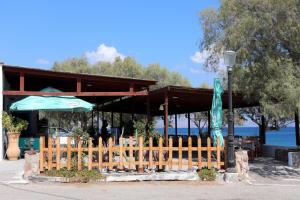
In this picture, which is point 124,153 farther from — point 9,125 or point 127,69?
point 127,69

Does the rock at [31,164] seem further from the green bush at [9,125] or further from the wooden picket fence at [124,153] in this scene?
the green bush at [9,125]

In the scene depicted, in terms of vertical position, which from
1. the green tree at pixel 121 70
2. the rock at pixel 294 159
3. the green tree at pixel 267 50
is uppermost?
the green tree at pixel 121 70

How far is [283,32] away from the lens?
51.9 feet

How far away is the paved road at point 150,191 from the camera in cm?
1165

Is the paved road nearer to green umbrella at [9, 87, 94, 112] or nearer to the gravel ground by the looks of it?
the gravel ground

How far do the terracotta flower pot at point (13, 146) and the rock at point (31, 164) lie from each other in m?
5.64

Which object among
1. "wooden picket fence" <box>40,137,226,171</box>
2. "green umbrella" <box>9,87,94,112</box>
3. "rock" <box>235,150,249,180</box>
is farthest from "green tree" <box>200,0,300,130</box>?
"green umbrella" <box>9,87,94,112</box>

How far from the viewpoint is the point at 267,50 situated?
16328 millimetres

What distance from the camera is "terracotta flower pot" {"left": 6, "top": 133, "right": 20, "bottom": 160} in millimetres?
19469

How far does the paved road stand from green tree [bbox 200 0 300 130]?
10.6 ft

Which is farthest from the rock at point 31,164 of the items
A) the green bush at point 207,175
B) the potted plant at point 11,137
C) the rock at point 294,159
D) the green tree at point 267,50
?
the rock at point 294,159

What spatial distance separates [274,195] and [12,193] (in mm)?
6249

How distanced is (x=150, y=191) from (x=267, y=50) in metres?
6.64

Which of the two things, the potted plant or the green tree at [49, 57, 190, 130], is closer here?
the potted plant
